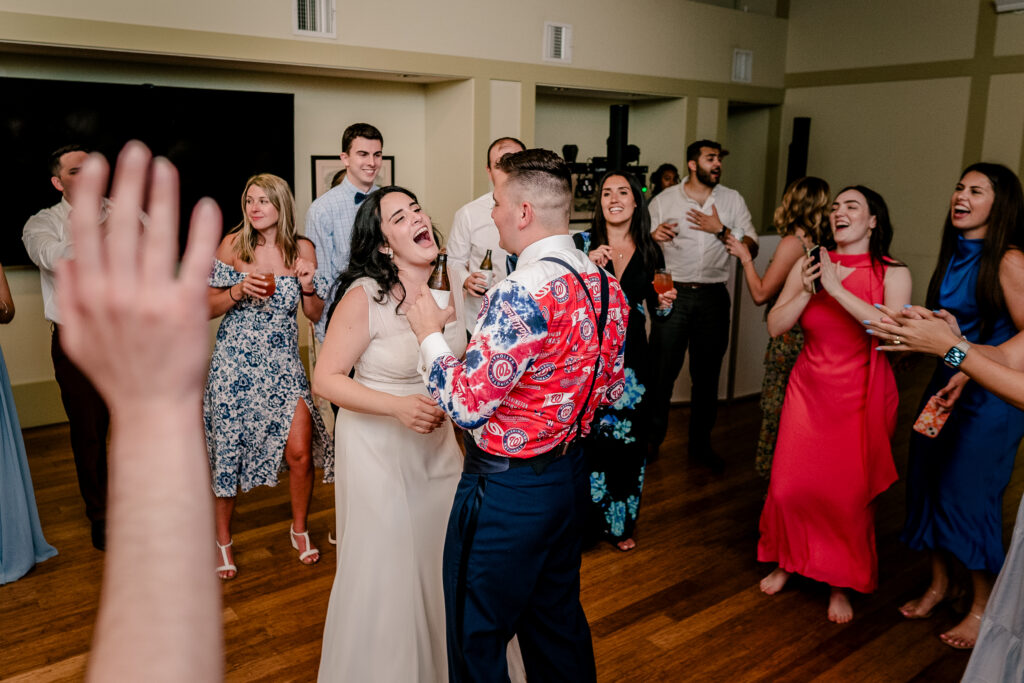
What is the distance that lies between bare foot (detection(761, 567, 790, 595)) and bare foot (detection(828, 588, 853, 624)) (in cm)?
22

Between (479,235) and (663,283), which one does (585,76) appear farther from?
(663,283)

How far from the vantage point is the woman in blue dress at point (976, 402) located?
270 centimetres

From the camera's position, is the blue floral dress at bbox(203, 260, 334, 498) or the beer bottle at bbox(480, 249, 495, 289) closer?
the beer bottle at bbox(480, 249, 495, 289)

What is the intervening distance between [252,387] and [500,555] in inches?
66.5

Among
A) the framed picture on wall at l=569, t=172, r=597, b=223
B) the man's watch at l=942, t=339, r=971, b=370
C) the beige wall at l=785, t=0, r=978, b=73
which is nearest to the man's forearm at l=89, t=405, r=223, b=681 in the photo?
the man's watch at l=942, t=339, r=971, b=370

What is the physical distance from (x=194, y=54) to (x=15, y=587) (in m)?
3.23

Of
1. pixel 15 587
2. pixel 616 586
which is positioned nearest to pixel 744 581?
pixel 616 586

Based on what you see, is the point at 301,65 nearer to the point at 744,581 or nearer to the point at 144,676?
the point at 744,581

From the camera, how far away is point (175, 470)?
1.93ft

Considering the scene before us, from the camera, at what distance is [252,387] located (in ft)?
10.3

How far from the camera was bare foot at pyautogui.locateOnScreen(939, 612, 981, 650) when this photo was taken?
280 cm

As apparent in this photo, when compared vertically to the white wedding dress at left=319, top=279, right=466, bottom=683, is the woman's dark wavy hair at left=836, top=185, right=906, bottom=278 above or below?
above

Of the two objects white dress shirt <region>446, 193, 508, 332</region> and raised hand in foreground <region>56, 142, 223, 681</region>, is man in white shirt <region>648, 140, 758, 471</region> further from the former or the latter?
raised hand in foreground <region>56, 142, 223, 681</region>

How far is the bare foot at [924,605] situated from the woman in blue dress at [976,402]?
0.15 meters
